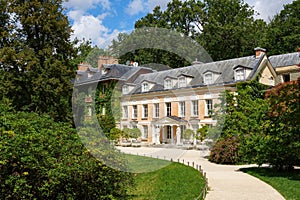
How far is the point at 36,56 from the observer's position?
2166 centimetres

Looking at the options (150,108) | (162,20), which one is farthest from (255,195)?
(162,20)

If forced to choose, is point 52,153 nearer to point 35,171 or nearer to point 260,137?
point 35,171

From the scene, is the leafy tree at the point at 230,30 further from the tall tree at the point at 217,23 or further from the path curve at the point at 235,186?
the path curve at the point at 235,186

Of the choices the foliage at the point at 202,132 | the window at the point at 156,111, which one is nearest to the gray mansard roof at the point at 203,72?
the window at the point at 156,111

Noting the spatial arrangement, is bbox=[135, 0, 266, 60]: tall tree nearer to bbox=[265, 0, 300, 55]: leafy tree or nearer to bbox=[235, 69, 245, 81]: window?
bbox=[265, 0, 300, 55]: leafy tree

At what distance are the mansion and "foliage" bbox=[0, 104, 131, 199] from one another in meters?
16.0

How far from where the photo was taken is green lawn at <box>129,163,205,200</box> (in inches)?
413

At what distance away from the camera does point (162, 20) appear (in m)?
45.4

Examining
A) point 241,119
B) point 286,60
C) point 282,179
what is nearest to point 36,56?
point 241,119

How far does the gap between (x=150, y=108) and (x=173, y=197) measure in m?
20.9

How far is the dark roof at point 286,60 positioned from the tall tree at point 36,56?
16.6 metres

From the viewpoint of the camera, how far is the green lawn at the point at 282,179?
1014 centimetres

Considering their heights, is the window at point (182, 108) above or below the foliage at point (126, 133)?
above

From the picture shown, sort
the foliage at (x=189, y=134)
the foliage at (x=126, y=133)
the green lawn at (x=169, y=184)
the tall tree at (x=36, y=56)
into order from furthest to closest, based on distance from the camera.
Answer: the foliage at (x=189, y=134), the foliage at (x=126, y=133), the tall tree at (x=36, y=56), the green lawn at (x=169, y=184)
